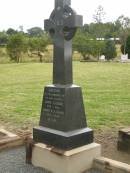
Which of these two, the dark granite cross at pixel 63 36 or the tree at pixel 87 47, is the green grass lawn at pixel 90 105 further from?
the tree at pixel 87 47

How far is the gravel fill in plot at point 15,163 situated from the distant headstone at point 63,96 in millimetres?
419

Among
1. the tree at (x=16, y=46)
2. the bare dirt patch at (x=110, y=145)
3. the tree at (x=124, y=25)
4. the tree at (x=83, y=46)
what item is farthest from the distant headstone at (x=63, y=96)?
the tree at (x=124, y=25)

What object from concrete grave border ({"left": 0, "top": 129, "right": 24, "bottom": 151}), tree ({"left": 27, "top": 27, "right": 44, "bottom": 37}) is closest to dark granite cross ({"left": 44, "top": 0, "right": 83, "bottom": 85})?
concrete grave border ({"left": 0, "top": 129, "right": 24, "bottom": 151})

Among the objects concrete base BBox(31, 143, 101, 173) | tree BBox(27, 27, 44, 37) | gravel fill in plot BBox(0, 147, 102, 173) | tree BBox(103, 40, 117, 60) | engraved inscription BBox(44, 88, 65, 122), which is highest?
tree BBox(27, 27, 44, 37)

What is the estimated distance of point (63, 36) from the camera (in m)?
5.27

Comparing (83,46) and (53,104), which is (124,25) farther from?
(53,104)

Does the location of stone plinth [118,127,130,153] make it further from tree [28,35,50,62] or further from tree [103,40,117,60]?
tree [103,40,117,60]

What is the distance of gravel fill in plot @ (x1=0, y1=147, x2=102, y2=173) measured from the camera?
527 cm

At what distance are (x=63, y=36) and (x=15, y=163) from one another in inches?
73.4

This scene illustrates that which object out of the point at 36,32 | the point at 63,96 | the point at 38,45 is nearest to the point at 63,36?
the point at 63,96

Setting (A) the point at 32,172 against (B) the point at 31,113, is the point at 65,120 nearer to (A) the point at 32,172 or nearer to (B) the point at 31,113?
(A) the point at 32,172

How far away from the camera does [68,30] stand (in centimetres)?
524

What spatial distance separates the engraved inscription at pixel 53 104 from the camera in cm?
527

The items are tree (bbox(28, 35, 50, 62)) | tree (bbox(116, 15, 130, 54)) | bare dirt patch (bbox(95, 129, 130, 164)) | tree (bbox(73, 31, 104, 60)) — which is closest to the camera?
→ bare dirt patch (bbox(95, 129, 130, 164))
